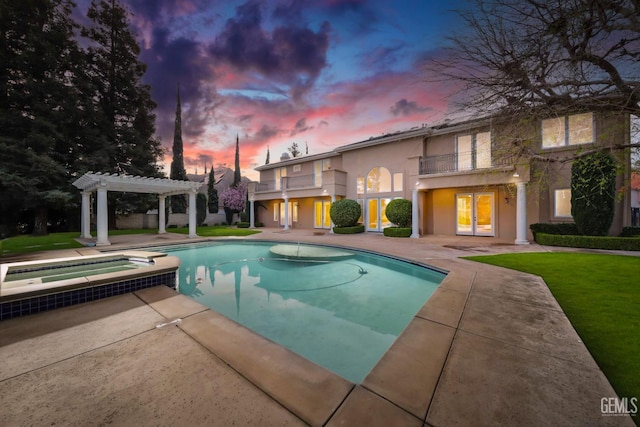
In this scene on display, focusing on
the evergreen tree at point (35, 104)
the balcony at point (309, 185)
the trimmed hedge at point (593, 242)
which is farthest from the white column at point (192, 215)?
the trimmed hedge at point (593, 242)

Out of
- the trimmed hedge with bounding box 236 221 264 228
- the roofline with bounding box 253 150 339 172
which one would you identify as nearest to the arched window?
the roofline with bounding box 253 150 339 172

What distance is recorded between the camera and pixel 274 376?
6.76 feet

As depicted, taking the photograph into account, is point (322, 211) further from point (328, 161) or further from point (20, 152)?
point (20, 152)

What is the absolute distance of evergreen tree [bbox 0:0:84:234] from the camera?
45.2 ft

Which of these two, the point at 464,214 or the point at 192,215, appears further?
the point at 192,215

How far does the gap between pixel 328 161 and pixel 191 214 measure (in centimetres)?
1040

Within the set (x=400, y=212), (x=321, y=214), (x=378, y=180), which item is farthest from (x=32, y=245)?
(x=378, y=180)

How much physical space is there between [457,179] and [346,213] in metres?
6.48

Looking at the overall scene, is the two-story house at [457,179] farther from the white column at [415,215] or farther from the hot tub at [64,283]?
the hot tub at [64,283]

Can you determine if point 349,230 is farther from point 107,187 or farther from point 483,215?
point 107,187

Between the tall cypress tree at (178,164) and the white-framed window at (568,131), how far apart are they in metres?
26.9

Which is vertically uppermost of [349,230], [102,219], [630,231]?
[102,219]

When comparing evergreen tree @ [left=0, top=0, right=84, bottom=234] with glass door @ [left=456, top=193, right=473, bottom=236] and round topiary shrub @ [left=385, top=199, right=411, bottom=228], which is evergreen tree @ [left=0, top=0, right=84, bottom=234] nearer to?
round topiary shrub @ [left=385, top=199, right=411, bottom=228]
